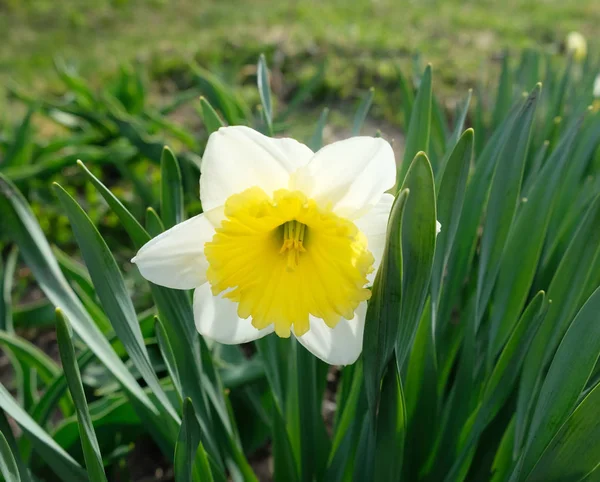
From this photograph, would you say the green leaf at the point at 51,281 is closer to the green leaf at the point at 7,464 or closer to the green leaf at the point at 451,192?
the green leaf at the point at 7,464

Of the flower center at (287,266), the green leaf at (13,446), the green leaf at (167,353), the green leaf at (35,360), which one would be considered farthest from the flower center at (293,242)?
the green leaf at (35,360)

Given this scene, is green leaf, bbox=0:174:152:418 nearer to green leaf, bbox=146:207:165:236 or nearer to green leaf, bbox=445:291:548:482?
green leaf, bbox=146:207:165:236

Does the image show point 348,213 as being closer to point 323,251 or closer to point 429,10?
point 323,251

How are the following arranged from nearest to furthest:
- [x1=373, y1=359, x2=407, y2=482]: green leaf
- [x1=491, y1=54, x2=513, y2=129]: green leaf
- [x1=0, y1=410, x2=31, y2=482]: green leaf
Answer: [x1=373, y1=359, x2=407, y2=482]: green leaf → [x1=0, y1=410, x2=31, y2=482]: green leaf → [x1=491, y1=54, x2=513, y2=129]: green leaf

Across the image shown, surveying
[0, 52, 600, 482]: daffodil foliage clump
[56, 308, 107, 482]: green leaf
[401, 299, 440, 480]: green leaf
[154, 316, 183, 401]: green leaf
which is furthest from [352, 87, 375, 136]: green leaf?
[56, 308, 107, 482]: green leaf

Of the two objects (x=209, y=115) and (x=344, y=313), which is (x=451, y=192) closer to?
(x=344, y=313)

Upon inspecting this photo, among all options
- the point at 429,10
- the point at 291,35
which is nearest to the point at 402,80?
the point at 291,35

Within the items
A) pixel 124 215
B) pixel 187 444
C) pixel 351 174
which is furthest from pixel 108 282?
pixel 351 174
